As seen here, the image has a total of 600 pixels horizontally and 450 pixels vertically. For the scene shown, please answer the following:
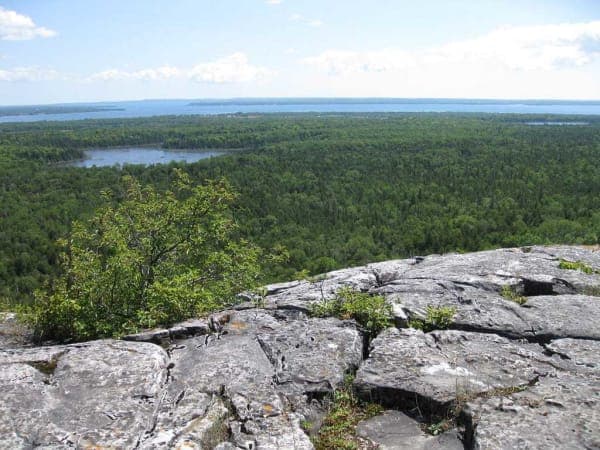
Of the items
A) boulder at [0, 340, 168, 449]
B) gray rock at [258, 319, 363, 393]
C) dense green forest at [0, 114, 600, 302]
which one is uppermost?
boulder at [0, 340, 168, 449]

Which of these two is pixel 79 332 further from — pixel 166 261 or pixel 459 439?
pixel 459 439

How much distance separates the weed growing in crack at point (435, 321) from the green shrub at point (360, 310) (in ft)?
1.19

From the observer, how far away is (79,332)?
6.73 meters

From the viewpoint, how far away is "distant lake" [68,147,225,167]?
Result: 116 m

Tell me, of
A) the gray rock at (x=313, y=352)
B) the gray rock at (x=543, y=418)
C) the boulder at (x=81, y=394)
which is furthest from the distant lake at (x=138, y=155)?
the gray rock at (x=543, y=418)

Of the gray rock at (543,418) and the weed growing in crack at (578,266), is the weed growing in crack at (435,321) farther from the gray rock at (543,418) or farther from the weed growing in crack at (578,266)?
the weed growing in crack at (578,266)

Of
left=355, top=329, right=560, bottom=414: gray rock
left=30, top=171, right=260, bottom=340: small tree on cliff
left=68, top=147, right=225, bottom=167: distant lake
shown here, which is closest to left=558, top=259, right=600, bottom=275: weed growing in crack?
left=355, top=329, right=560, bottom=414: gray rock

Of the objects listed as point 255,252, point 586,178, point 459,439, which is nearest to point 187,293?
point 255,252

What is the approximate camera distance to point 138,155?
13000 cm

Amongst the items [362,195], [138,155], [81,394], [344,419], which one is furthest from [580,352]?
[138,155]

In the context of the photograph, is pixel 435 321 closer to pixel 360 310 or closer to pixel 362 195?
pixel 360 310

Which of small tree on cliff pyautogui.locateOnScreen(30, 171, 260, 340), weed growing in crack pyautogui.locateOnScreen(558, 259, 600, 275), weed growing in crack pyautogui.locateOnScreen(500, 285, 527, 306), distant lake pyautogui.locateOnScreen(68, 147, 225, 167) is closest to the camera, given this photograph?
small tree on cliff pyautogui.locateOnScreen(30, 171, 260, 340)

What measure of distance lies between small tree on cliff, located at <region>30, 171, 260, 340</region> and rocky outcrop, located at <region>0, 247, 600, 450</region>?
25.6 inches

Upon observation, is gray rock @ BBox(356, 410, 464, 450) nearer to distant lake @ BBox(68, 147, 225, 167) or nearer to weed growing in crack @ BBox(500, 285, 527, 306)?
weed growing in crack @ BBox(500, 285, 527, 306)
